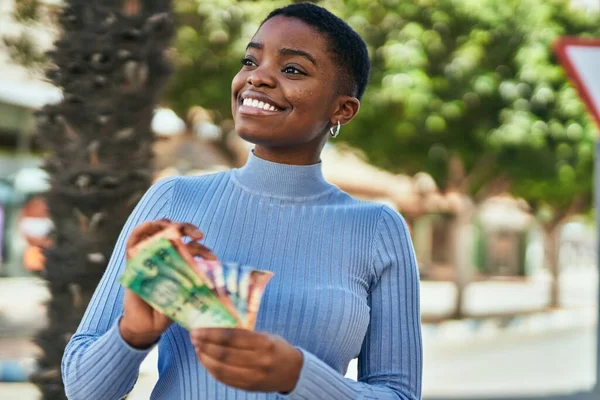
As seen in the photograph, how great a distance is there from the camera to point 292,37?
1.70 m

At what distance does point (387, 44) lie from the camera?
15016 mm

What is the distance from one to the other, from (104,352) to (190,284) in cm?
29

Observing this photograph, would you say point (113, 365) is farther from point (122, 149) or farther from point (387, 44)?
point (387, 44)

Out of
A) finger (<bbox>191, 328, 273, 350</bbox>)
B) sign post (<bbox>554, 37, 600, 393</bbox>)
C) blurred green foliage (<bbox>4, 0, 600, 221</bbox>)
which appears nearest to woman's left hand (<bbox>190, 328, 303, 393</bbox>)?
finger (<bbox>191, 328, 273, 350</bbox>)

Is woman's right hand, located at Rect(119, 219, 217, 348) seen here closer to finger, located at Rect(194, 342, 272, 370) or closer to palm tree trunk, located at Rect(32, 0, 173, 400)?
finger, located at Rect(194, 342, 272, 370)

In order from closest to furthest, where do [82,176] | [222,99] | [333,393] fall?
[333,393], [82,176], [222,99]

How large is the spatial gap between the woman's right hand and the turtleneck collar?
14.2 inches

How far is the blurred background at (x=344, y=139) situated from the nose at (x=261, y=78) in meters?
2.50

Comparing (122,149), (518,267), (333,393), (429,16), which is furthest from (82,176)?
(518,267)

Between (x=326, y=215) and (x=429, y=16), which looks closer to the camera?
(x=326, y=215)

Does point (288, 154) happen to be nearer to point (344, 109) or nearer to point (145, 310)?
point (344, 109)

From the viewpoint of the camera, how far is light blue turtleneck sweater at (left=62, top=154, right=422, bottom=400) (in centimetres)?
159

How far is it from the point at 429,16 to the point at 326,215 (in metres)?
14.1

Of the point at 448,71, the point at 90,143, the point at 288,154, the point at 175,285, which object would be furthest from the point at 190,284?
the point at 448,71
